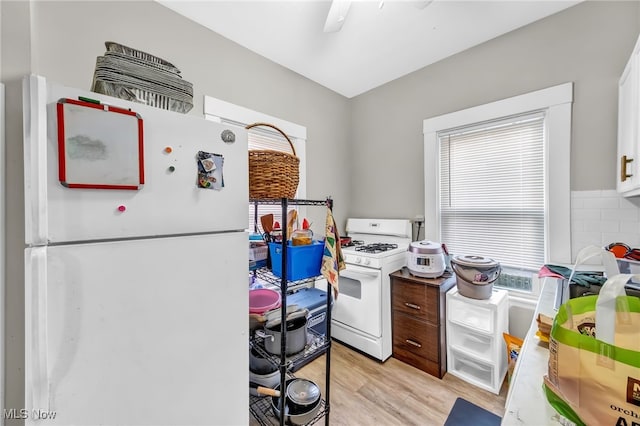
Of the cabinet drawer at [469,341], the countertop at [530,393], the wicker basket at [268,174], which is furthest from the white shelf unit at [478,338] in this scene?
the wicker basket at [268,174]

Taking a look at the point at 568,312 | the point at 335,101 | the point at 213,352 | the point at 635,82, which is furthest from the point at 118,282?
the point at 335,101

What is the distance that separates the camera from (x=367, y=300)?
2.11m

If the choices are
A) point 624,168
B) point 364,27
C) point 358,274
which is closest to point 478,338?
point 358,274

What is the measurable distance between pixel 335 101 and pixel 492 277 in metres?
2.43

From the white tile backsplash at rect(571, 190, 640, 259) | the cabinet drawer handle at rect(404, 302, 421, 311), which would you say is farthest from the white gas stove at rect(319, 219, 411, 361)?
the white tile backsplash at rect(571, 190, 640, 259)

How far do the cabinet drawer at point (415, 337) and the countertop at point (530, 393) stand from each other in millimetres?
1058

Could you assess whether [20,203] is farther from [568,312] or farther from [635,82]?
[635,82]

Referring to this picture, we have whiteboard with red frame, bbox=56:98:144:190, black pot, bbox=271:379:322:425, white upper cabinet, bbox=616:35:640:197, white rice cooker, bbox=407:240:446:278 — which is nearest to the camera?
whiteboard with red frame, bbox=56:98:144:190

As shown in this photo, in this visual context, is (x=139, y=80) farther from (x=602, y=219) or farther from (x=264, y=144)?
(x=602, y=219)

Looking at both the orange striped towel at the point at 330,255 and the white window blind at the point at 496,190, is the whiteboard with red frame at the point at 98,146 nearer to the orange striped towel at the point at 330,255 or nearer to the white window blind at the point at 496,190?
the orange striped towel at the point at 330,255

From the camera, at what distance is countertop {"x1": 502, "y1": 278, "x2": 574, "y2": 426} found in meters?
0.57

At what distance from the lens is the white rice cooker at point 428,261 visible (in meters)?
2.02

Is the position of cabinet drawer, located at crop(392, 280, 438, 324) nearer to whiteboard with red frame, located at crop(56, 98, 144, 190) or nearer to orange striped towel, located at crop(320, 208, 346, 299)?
orange striped towel, located at crop(320, 208, 346, 299)

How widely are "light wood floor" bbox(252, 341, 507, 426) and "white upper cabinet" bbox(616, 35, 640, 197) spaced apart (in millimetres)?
1533
